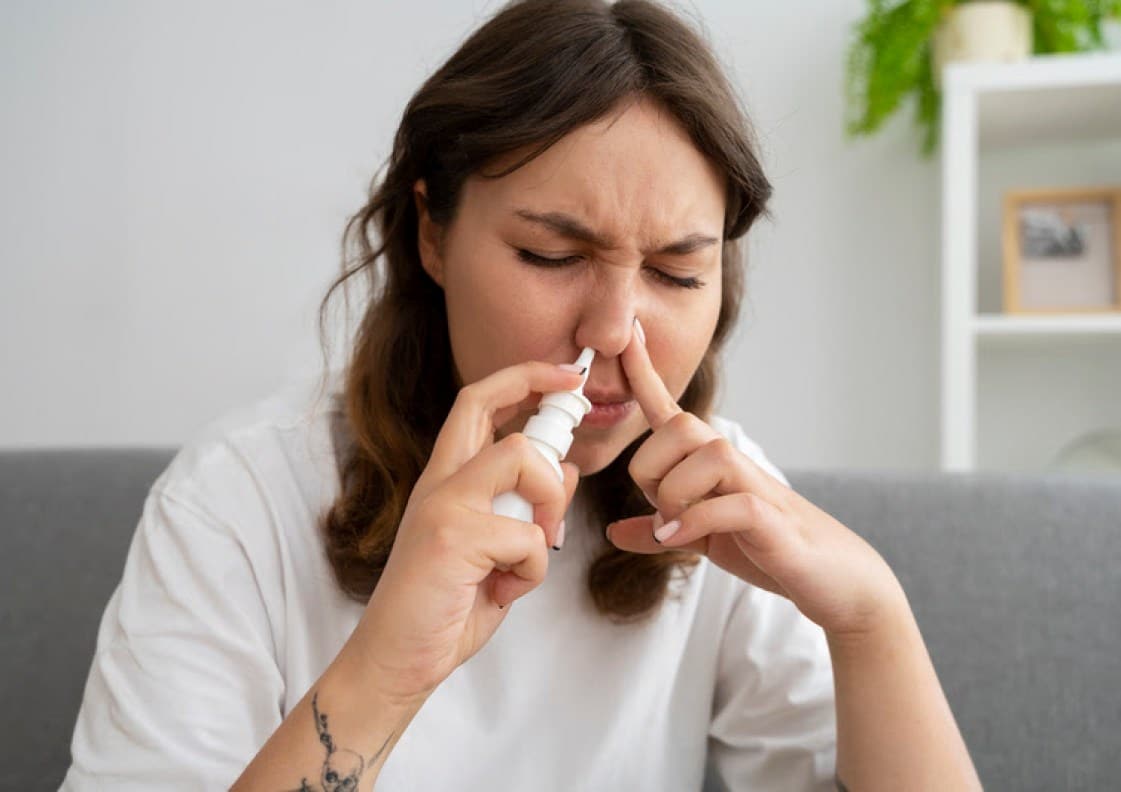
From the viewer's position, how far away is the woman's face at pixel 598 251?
90cm

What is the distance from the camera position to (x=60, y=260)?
2.26 meters

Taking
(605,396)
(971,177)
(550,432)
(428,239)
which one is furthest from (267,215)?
(550,432)

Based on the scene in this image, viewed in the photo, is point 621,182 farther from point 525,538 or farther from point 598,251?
point 525,538

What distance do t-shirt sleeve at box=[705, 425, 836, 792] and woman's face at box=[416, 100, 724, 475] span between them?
35cm

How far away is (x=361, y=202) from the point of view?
7.08ft

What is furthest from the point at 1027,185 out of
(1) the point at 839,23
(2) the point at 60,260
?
(2) the point at 60,260

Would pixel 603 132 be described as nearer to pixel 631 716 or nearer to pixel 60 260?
pixel 631 716

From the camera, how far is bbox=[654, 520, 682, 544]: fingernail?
2.81ft

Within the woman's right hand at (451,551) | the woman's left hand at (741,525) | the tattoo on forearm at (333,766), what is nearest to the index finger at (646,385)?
the woman's left hand at (741,525)

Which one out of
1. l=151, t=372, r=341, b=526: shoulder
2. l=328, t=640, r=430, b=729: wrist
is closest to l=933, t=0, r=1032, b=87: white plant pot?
l=151, t=372, r=341, b=526: shoulder

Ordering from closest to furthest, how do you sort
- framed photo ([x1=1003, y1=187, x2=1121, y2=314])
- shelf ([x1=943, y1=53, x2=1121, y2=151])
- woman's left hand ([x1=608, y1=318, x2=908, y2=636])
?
woman's left hand ([x1=608, y1=318, x2=908, y2=636]) → shelf ([x1=943, y1=53, x2=1121, y2=151]) → framed photo ([x1=1003, y1=187, x2=1121, y2=314])

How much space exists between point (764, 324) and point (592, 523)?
964 mm

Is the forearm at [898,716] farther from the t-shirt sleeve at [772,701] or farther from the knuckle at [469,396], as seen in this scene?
the knuckle at [469,396]

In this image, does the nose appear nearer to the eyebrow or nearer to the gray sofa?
the eyebrow
